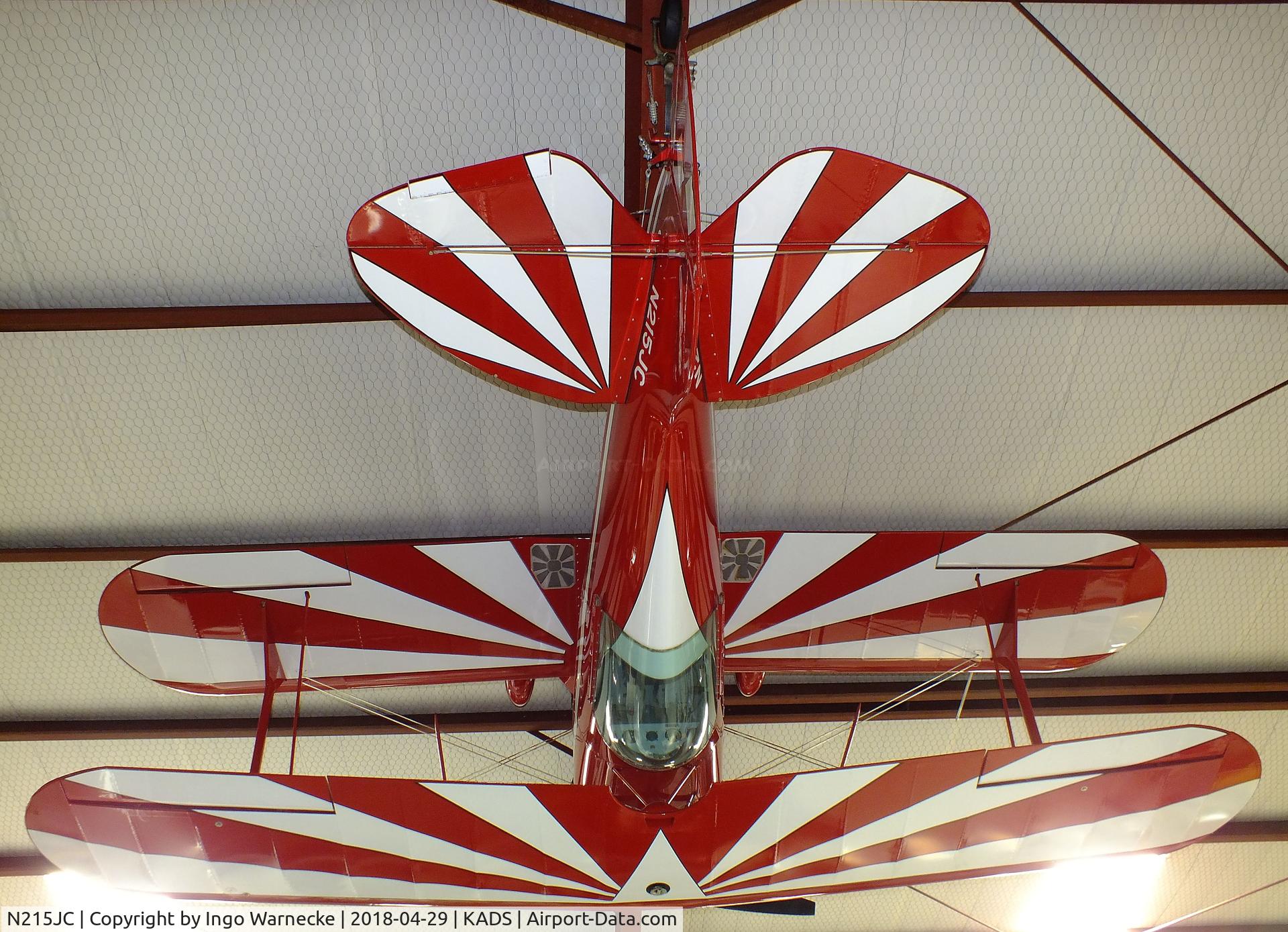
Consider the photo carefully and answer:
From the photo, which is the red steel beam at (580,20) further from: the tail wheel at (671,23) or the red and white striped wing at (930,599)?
the red and white striped wing at (930,599)

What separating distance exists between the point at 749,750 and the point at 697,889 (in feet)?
10.9

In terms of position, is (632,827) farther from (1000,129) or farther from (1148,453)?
(1148,453)

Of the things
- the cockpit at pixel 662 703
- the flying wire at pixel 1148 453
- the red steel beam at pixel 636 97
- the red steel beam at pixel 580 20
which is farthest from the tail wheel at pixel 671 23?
the flying wire at pixel 1148 453

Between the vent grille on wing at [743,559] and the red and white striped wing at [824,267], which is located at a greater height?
the red and white striped wing at [824,267]

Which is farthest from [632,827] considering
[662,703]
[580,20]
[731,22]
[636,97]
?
[731,22]

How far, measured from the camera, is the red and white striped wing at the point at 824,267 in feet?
10.0

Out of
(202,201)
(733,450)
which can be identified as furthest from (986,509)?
(202,201)

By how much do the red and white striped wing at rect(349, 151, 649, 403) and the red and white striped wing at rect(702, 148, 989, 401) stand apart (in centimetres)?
34

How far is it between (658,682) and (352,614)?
2.04 m

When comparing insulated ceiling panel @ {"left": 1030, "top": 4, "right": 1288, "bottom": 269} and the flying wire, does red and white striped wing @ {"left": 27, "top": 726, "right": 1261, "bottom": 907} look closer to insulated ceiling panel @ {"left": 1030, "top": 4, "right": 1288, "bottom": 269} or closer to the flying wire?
the flying wire

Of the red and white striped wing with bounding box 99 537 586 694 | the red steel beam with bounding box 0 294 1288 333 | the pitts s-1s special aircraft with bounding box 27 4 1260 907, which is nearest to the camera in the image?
the pitts s-1s special aircraft with bounding box 27 4 1260 907

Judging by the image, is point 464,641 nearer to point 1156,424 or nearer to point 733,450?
point 733,450

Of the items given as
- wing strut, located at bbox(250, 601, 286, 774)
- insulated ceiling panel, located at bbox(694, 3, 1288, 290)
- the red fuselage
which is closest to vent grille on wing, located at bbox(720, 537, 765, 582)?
the red fuselage

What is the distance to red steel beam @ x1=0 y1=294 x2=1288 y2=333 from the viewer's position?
4.83 m
